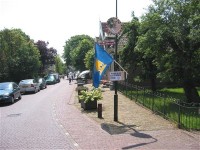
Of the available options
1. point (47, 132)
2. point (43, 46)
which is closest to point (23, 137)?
point (47, 132)

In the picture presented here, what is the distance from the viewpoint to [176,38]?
61.3ft

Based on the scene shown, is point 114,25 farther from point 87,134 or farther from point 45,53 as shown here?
point 45,53

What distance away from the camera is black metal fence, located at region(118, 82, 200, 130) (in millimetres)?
12706

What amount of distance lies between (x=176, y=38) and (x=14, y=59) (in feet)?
94.4

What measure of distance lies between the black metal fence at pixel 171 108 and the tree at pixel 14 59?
937 inches

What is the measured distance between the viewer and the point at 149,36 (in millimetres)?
18672

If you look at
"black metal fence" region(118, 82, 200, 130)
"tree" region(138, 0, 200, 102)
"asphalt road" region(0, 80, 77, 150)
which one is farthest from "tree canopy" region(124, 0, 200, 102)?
"asphalt road" region(0, 80, 77, 150)

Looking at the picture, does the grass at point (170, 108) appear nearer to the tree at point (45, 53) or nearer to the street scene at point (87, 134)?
the street scene at point (87, 134)

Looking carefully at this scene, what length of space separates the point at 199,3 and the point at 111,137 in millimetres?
10109

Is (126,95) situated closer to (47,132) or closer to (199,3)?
(199,3)

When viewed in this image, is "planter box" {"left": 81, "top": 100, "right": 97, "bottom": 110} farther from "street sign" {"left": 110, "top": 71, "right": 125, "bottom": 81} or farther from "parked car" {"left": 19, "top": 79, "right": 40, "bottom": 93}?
"parked car" {"left": 19, "top": 79, "right": 40, "bottom": 93}

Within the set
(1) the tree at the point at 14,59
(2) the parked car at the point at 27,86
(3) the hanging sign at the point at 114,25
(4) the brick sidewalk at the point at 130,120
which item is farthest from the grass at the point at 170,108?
(1) the tree at the point at 14,59

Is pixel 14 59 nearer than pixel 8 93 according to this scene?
No

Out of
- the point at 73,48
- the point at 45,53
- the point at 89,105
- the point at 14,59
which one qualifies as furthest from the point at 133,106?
the point at 73,48
